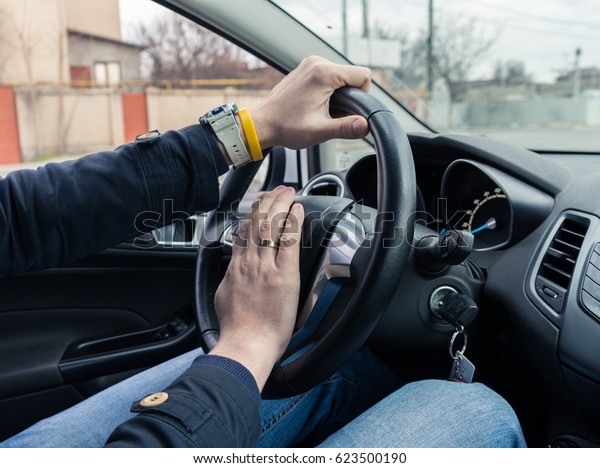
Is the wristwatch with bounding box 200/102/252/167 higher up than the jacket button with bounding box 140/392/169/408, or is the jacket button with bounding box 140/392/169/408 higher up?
the wristwatch with bounding box 200/102/252/167

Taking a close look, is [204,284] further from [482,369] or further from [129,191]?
[482,369]

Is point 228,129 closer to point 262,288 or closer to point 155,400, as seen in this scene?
point 262,288

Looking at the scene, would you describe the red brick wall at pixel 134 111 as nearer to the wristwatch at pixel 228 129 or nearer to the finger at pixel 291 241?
the wristwatch at pixel 228 129

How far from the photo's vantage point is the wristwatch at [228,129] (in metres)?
0.85

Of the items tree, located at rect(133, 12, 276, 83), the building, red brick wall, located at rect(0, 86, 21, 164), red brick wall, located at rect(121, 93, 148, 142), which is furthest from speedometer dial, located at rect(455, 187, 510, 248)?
red brick wall, located at rect(121, 93, 148, 142)

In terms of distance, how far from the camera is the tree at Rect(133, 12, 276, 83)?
135cm

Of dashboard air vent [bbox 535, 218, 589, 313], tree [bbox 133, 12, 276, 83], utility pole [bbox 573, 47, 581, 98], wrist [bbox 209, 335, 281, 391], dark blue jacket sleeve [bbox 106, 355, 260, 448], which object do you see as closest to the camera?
dark blue jacket sleeve [bbox 106, 355, 260, 448]

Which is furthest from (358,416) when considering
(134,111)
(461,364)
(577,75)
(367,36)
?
(134,111)

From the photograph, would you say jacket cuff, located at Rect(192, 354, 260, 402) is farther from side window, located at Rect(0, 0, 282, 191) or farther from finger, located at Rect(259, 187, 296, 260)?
side window, located at Rect(0, 0, 282, 191)

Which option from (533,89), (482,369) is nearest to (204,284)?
(482,369)

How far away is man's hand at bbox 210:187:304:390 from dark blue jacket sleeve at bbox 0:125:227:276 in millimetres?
116

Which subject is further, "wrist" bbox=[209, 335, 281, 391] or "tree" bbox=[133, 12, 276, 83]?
"tree" bbox=[133, 12, 276, 83]

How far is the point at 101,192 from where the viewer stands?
844 mm

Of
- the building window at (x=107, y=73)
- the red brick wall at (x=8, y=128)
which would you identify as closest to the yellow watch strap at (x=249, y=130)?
the red brick wall at (x=8, y=128)
